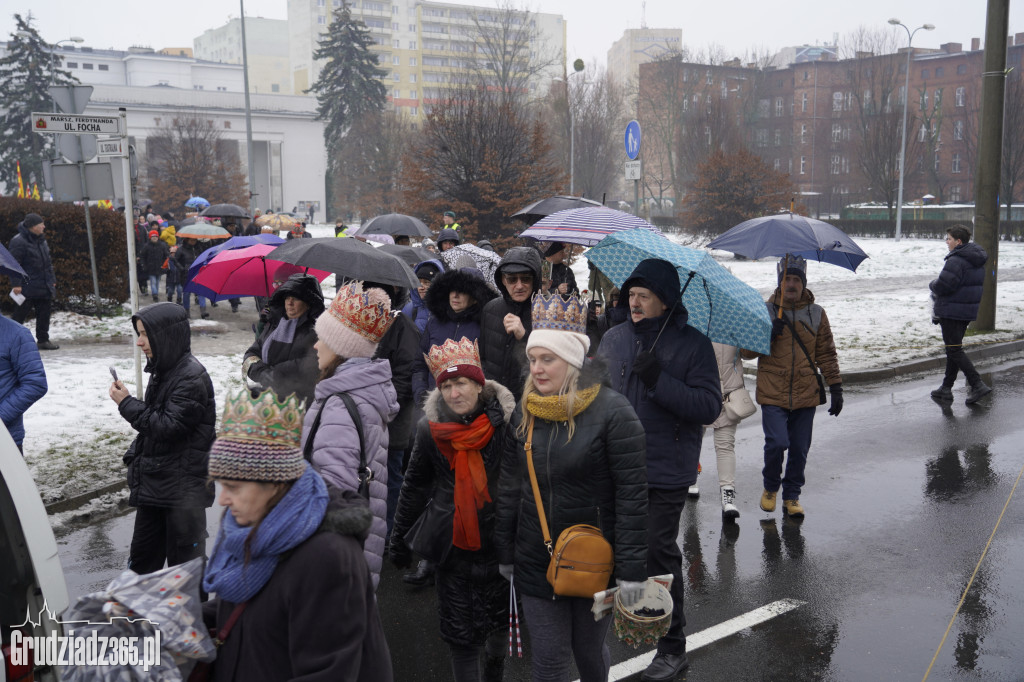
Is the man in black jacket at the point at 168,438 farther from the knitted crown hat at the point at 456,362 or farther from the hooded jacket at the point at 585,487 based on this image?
the hooded jacket at the point at 585,487

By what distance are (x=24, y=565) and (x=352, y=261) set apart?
3329mm

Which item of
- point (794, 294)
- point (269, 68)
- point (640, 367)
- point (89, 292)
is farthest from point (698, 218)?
point (269, 68)

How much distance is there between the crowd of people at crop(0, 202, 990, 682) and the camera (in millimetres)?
2271

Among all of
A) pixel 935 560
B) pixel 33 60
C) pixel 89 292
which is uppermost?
pixel 33 60

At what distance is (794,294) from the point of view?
646cm

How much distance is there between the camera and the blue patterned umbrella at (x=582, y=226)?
7.05 m

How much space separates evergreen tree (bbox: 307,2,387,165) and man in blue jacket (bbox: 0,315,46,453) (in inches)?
2564

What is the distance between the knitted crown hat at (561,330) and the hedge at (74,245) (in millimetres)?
14151

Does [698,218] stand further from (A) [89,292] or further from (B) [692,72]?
(B) [692,72]

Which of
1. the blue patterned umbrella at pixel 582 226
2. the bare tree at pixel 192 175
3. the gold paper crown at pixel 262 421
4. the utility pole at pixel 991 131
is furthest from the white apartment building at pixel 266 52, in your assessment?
the gold paper crown at pixel 262 421

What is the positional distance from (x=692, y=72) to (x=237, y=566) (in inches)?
2791

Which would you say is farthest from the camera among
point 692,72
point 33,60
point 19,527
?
point 692,72

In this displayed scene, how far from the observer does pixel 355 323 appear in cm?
373

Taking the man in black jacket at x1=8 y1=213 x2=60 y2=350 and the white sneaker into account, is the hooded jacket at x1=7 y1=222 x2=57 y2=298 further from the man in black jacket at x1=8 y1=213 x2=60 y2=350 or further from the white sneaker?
the white sneaker
